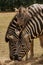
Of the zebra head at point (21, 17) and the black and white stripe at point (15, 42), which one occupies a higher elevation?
the zebra head at point (21, 17)

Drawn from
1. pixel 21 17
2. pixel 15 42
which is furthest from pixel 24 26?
pixel 15 42

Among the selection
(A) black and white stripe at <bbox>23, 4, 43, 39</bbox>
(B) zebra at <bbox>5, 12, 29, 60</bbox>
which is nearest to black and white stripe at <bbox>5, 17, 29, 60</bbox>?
(B) zebra at <bbox>5, 12, 29, 60</bbox>

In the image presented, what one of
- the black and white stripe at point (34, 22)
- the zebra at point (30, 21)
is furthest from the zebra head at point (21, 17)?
the black and white stripe at point (34, 22)

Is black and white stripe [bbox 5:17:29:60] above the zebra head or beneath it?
beneath

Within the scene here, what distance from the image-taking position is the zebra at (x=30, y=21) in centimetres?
437

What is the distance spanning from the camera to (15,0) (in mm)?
18609

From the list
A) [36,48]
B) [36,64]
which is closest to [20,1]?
[36,48]

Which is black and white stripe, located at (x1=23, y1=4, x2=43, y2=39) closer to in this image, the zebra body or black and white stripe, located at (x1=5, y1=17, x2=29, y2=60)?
the zebra body

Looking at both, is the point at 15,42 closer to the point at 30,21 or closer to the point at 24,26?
the point at 24,26

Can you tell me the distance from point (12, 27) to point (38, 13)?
1.87ft

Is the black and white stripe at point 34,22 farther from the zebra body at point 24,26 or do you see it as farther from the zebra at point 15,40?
the zebra at point 15,40

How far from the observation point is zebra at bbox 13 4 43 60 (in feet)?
14.3

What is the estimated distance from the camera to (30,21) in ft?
15.1

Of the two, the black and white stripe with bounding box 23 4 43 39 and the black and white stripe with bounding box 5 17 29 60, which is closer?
the black and white stripe with bounding box 5 17 29 60
